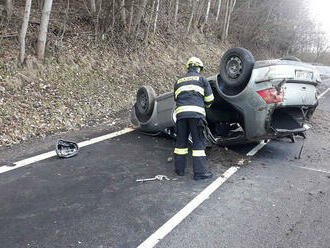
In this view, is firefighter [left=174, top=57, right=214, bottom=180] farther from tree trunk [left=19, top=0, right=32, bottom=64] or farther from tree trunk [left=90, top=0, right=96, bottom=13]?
tree trunk [left=90, top=0, right=96, bottom=13]

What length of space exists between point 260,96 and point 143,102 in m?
2.46

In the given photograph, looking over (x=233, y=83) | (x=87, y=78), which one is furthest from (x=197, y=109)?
(x=87, y=78)

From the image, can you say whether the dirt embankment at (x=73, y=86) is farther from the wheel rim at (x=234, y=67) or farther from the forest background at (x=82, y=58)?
the wheel rim at (x=234, y=67)

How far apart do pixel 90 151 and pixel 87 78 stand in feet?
13.5

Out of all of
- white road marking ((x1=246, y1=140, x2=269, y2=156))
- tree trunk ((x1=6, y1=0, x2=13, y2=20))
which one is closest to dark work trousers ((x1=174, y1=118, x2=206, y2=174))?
white road marking ((x1=246, y1=140, x2=269, y2=156))

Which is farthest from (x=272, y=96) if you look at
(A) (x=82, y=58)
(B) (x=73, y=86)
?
(A) (x=82, y=58)

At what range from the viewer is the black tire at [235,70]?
5.31 meters

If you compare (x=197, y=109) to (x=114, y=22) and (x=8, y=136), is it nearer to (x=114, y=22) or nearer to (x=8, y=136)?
(x=8, y=136)

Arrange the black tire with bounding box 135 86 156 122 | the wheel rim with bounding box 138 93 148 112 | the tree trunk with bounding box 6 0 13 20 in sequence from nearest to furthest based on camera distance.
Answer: the black tire with bounding box 135 86 156 122
the wheel rim with bounding box 138 93 148 112
the tree trunk with bounding box 6 0 13 20

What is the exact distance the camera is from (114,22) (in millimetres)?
11391

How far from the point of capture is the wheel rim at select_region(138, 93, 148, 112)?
21.7 feet

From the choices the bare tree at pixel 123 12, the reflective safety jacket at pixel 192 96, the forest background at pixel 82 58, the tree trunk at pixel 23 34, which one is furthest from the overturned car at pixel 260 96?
the bare tree at pixel 123 12

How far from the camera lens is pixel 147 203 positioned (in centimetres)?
385

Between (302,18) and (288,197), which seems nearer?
(288,197)
